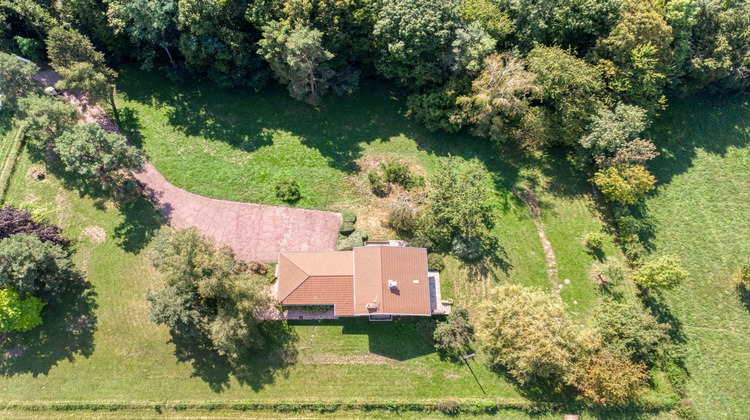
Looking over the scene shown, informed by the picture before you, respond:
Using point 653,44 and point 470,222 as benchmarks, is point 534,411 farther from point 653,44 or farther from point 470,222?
point 653,44

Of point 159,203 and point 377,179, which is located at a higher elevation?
point 377,179

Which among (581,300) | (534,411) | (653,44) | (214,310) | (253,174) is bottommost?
(534,411)

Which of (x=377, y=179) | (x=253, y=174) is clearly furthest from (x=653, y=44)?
(x=253, y=174)

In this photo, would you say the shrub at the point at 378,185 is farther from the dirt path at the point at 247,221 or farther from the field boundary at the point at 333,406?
the field boundary at the point at 333,406

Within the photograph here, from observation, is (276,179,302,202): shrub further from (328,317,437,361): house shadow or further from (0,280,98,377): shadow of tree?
(0,280,98,377): shadow of tree

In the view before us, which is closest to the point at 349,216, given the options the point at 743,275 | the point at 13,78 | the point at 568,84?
the point at 568,84

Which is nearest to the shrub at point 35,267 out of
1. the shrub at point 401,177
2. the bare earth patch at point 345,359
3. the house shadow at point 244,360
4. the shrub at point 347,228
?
the house shadow at point 244,360
